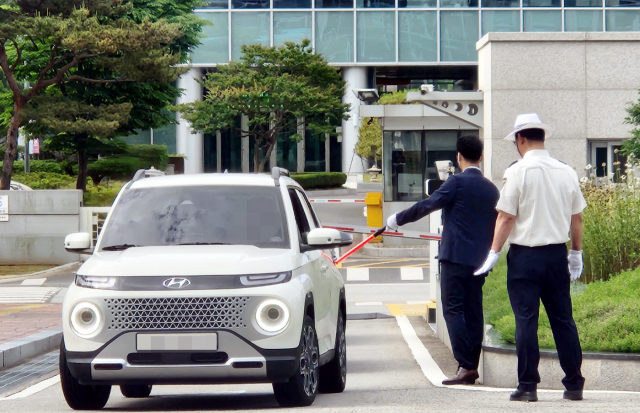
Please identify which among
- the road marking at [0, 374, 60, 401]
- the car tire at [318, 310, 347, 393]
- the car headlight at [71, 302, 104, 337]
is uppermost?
the car headlight at [71, 302, 104, 337]

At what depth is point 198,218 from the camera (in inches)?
299

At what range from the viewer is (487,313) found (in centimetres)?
1030

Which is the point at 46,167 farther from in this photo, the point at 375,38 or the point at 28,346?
the point at 28,346

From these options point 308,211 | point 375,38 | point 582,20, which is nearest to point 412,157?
point 308,211

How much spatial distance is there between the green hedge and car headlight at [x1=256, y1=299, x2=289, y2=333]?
146 ft

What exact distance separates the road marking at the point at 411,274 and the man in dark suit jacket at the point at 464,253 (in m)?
13.5

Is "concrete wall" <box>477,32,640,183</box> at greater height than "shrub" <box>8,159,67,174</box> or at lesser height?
greater

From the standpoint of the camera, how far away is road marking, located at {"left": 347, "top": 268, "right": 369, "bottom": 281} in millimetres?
22108

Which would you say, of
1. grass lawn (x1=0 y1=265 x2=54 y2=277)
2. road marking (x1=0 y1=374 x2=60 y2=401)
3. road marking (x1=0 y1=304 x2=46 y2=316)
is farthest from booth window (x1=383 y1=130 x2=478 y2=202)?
road marking (x1=0 y1=374 x2=60 y2=401)

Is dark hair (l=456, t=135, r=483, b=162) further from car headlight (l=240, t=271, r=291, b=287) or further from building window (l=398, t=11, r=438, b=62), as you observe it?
building window (l=398, t=11, r=438, b=62)

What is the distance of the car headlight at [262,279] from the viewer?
6.73 m

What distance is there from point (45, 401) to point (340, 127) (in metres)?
53.7

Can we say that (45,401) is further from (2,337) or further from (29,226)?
(29,226)

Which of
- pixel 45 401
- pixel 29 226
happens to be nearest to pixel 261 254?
pixel 45 401
